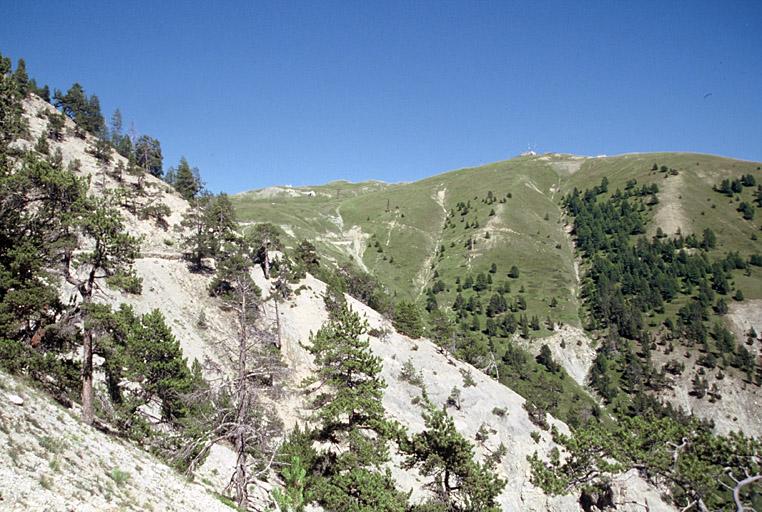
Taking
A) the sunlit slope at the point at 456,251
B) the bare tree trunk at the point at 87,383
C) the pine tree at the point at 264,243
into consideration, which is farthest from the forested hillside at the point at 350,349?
the sunlit slope at the point at 456,251

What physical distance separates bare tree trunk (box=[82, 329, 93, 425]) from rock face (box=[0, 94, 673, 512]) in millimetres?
1219

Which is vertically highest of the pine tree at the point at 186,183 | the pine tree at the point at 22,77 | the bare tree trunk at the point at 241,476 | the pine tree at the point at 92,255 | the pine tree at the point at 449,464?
the pine tree at the point at 22,77

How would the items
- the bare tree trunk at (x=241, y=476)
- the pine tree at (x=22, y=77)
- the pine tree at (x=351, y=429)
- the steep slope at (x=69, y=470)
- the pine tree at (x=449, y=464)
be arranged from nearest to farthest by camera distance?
the steep slope at (x=69, y=470) < the bare tree trunk at (x=241, y=476) < the pine tree at (x=351, y=429) < the pine tree at (x=449, y=464) < the pine tree at (x=22, y=77)

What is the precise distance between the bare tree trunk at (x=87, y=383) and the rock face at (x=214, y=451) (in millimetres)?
1219

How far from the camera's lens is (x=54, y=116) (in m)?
Answer: 79.0

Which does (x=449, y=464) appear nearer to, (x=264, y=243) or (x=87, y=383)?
(x=87, y=383)

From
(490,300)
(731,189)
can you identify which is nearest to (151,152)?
(490,300)

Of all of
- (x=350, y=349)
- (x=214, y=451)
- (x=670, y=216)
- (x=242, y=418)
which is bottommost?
(x=214, y=451)

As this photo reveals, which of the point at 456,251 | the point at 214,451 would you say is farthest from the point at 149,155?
the point at 456,251

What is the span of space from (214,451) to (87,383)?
47.3ft

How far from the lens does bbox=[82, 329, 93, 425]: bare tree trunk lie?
688 inches

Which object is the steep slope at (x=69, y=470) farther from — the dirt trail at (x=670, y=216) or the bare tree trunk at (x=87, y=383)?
the dirt trail at (x=670, y=216)

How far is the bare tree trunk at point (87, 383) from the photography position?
17.5 meters

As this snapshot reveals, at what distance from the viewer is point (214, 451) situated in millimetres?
29281
